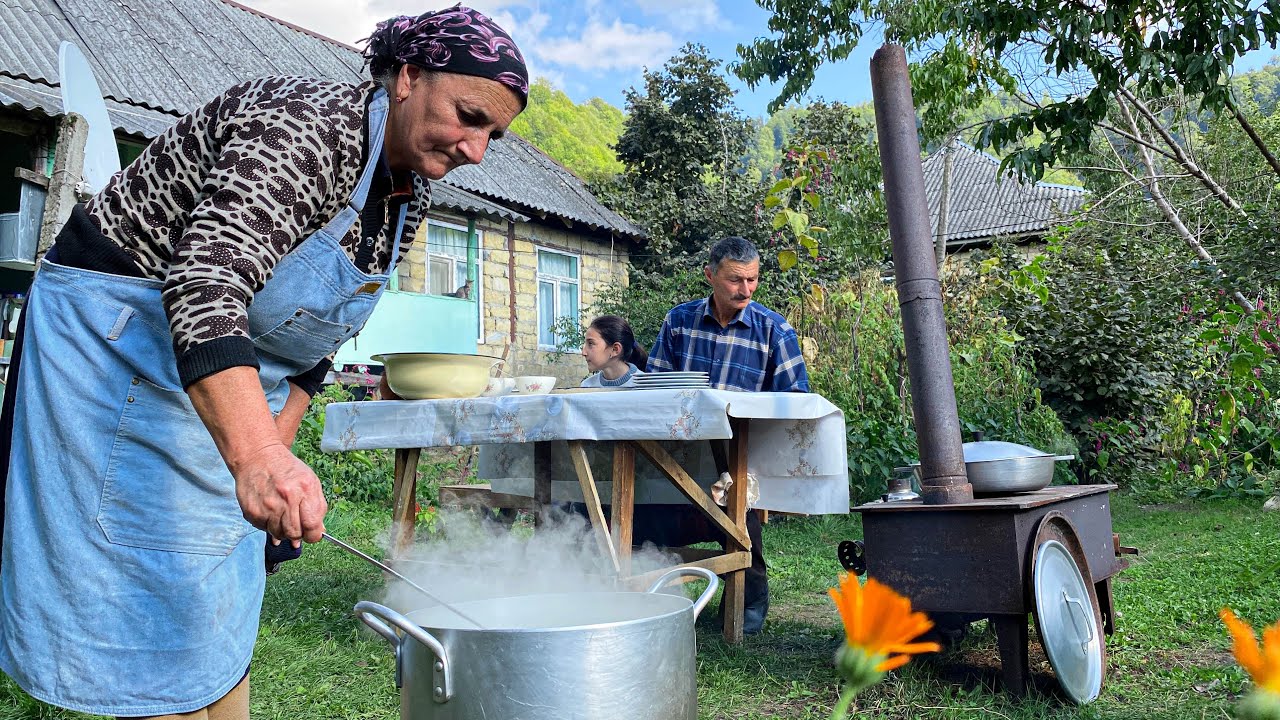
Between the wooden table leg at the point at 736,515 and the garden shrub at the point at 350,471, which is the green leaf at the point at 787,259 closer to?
the garden shrub at the point at 350,471

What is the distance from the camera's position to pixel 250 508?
1157 mm

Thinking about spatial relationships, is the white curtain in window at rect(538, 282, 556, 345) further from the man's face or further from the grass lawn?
the man's face

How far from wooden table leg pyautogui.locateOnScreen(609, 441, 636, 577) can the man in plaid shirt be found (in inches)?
35.3

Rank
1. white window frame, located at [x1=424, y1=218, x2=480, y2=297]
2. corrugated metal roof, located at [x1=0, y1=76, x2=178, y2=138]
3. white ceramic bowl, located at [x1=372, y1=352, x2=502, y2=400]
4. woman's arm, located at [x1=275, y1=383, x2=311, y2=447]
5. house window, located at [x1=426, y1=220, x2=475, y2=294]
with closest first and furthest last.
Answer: woman's arm, located at [x1=275, y1=383, x2=311, y2=447] → white ceramic bowl, located at [x1=372, y1=352, x2=502, y2=400] → corrugated metal roof, located at [x1=0, y1=76, x2=178, y2=138] → white window frame, located at [x1=424, y1=218, x2=480, y2=297] → house window, located at [x1=426, y1=220, x2=475, y2=294]

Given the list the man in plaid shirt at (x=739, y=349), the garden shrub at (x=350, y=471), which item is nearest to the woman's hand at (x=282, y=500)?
the man in plaid shirt at (x=739, y=349)

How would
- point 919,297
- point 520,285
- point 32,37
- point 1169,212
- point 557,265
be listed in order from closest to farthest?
1. point 919,297
2. point 1169,212
3. point 32,37
4. point 520,285
5. point 557,265

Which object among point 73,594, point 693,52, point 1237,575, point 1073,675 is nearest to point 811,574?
point 1237,575

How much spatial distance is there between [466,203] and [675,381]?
9130 mm

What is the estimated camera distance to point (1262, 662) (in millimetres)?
467

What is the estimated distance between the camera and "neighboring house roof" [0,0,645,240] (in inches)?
375

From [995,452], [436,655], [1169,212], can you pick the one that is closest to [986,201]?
[1169,212]

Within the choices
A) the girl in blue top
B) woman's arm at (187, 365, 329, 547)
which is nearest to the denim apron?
woman's arm at (187, 365, 329, 547)

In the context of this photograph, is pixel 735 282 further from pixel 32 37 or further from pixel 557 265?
pixel 557 265

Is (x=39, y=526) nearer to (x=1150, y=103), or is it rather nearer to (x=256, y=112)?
(x=256, y=112)
